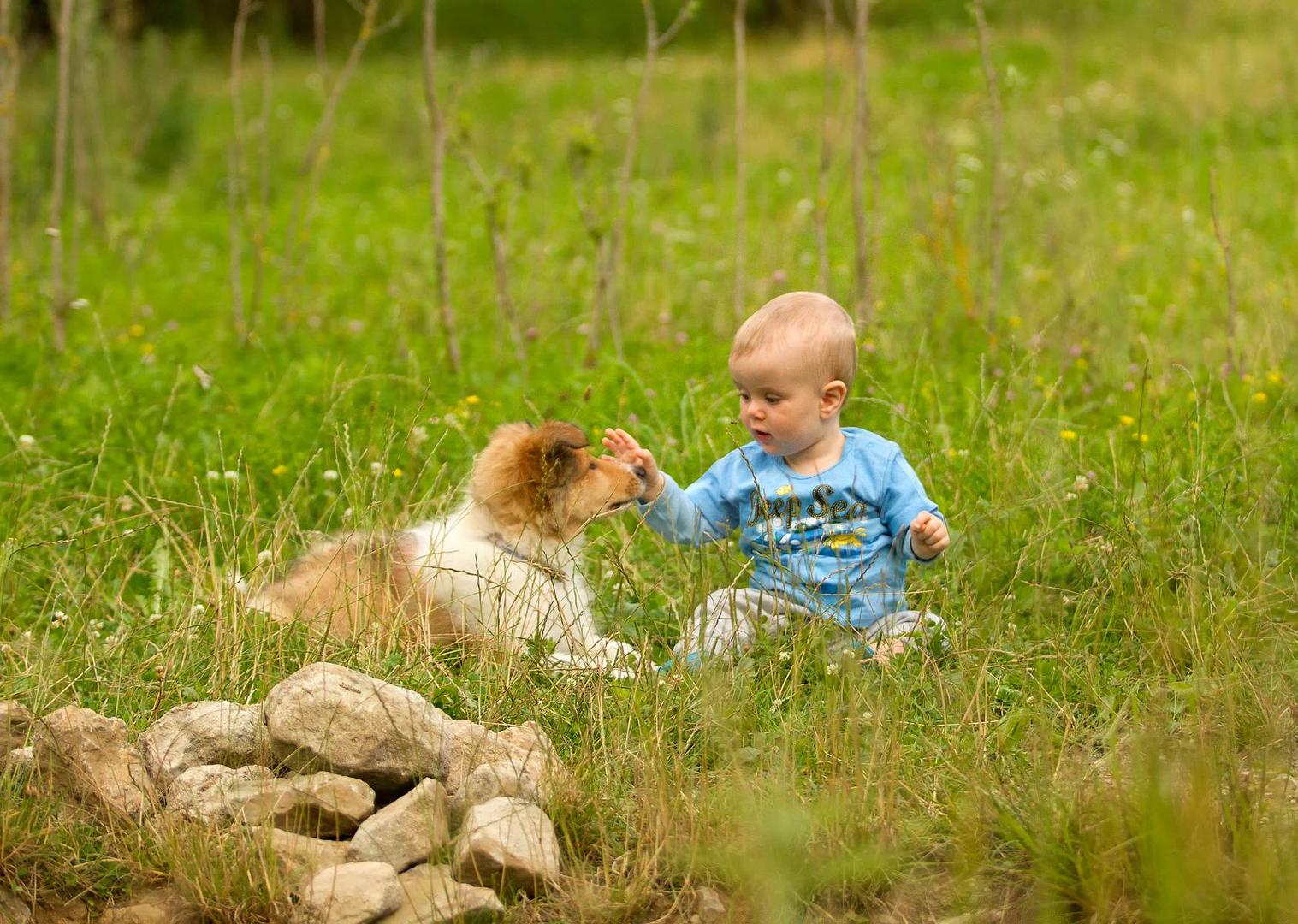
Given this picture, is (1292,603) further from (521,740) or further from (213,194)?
(213,194)

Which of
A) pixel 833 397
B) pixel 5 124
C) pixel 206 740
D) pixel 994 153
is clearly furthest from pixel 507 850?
pixel 5 124

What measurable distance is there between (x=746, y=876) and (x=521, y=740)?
0.73 m

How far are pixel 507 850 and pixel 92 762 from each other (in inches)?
41.3

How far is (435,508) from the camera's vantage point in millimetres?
4641

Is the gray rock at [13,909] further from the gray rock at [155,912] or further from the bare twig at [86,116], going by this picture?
the bare twig at [86,116]

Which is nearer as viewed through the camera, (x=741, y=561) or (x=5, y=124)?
(x=741, y=561)

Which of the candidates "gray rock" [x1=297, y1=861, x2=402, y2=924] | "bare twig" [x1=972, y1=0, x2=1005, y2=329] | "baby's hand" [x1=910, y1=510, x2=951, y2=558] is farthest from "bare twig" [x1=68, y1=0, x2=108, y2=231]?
"gray rock" [x1=297, y1=861, x2=402, y2=924]

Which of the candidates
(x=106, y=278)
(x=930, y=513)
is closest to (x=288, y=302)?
(x=106, y=278)

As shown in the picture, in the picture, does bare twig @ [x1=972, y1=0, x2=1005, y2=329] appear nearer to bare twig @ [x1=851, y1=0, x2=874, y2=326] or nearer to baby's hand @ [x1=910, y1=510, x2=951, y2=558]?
bare twig @ [x1=851, y1=0, x2=874, y2=326]

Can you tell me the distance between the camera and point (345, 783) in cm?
294

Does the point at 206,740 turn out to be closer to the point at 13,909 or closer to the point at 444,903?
the point at 13,909

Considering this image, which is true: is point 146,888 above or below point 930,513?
below

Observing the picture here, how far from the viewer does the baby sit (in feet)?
12.3

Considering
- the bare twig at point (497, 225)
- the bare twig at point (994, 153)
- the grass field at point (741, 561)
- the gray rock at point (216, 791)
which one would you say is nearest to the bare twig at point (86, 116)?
the grass field at point (741, 561)
